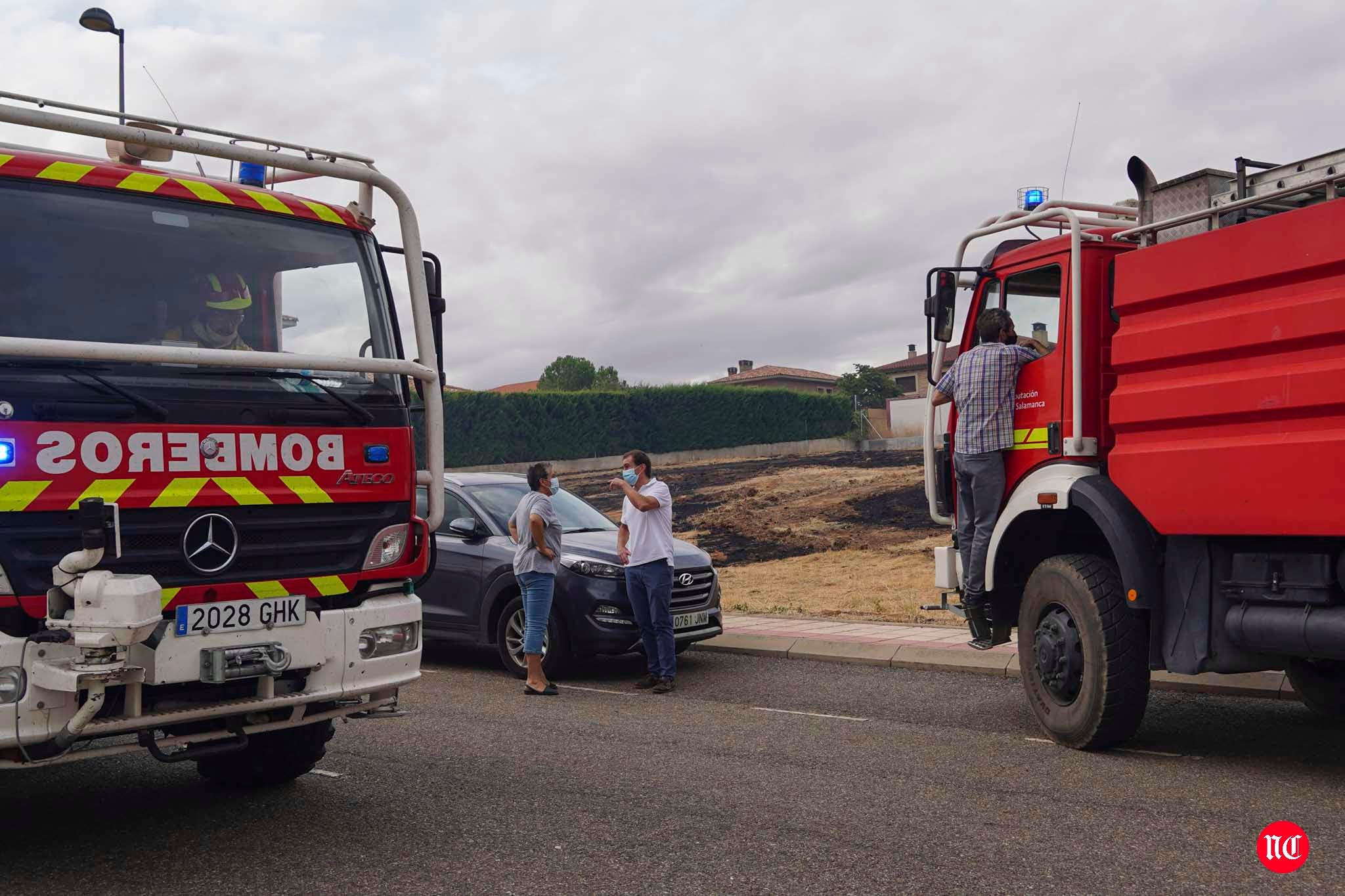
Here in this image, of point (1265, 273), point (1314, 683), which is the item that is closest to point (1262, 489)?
point (1265, 273)

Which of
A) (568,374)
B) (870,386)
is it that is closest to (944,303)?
(870,386)

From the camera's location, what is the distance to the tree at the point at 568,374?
84438mm

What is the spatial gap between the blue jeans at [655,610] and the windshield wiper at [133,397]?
5129 mm

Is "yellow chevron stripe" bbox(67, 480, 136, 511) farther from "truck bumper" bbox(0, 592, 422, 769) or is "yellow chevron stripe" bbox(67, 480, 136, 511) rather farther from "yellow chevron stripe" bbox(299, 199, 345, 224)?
"yellow chevron stripe" bbox(299, 199, 345, 224)

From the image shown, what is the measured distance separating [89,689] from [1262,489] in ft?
16.0

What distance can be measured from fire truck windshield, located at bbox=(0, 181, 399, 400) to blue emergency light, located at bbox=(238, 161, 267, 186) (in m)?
0.26

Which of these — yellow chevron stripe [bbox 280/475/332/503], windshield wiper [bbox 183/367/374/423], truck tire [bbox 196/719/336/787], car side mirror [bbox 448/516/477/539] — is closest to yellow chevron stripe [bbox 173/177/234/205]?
windshield wiper [bbox 183/367/374/423]

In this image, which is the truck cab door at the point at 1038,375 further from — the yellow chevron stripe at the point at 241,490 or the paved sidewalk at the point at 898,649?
the yellow chevron stripe at the point at 241,490

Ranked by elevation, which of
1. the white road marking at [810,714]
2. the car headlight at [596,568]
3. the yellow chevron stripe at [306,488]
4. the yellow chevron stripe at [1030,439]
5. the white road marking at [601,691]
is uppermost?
the yellow chevron stripe at [1030,439]

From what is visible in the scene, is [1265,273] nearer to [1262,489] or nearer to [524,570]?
[1262,489]

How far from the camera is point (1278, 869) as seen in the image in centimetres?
457

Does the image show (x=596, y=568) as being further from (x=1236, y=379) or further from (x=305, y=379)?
(x=1236, y=379)

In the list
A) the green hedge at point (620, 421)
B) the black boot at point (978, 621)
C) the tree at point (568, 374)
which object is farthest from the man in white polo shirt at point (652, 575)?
the tree at point (568, 374)

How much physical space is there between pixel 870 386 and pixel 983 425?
63.6 metres
